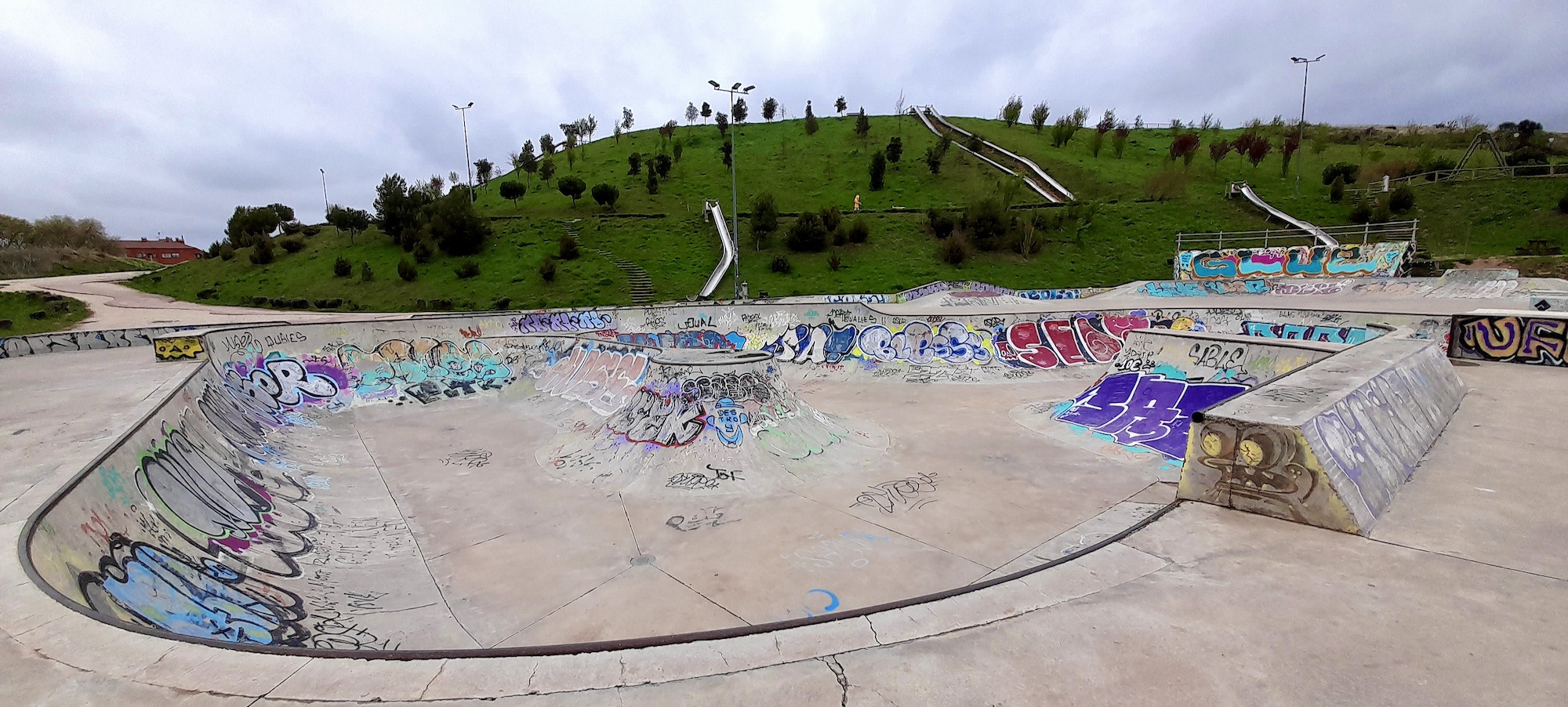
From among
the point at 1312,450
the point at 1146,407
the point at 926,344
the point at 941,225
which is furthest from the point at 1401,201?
the point at 1312,450

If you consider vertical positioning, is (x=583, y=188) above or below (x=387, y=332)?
above

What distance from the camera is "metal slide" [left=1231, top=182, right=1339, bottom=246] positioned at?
35.2 meters

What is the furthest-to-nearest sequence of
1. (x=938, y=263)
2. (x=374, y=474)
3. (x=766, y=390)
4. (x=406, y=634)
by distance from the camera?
(x=938, y=263) < (x=766, y=390) < (x=374, y=474) < (x=406, y=634)

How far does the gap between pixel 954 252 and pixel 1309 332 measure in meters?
27.2

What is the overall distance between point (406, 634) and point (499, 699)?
4311 mm

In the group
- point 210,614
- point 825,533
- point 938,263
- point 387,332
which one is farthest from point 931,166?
point 210,614

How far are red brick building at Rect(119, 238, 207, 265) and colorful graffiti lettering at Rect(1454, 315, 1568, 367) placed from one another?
128m

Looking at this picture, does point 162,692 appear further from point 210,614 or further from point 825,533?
point 825,533

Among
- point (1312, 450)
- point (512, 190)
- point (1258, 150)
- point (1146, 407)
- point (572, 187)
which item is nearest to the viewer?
point (1312, 450)

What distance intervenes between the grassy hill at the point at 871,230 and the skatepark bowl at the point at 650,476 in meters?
21.4

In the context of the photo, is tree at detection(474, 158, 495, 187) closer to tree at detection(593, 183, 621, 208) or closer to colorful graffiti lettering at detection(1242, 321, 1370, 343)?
tree at detection(593, 183, 621, 208)

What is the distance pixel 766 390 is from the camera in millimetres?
11258

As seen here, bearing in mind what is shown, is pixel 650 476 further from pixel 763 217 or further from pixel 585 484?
pixel 763 217

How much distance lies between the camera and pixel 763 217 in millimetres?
44125
